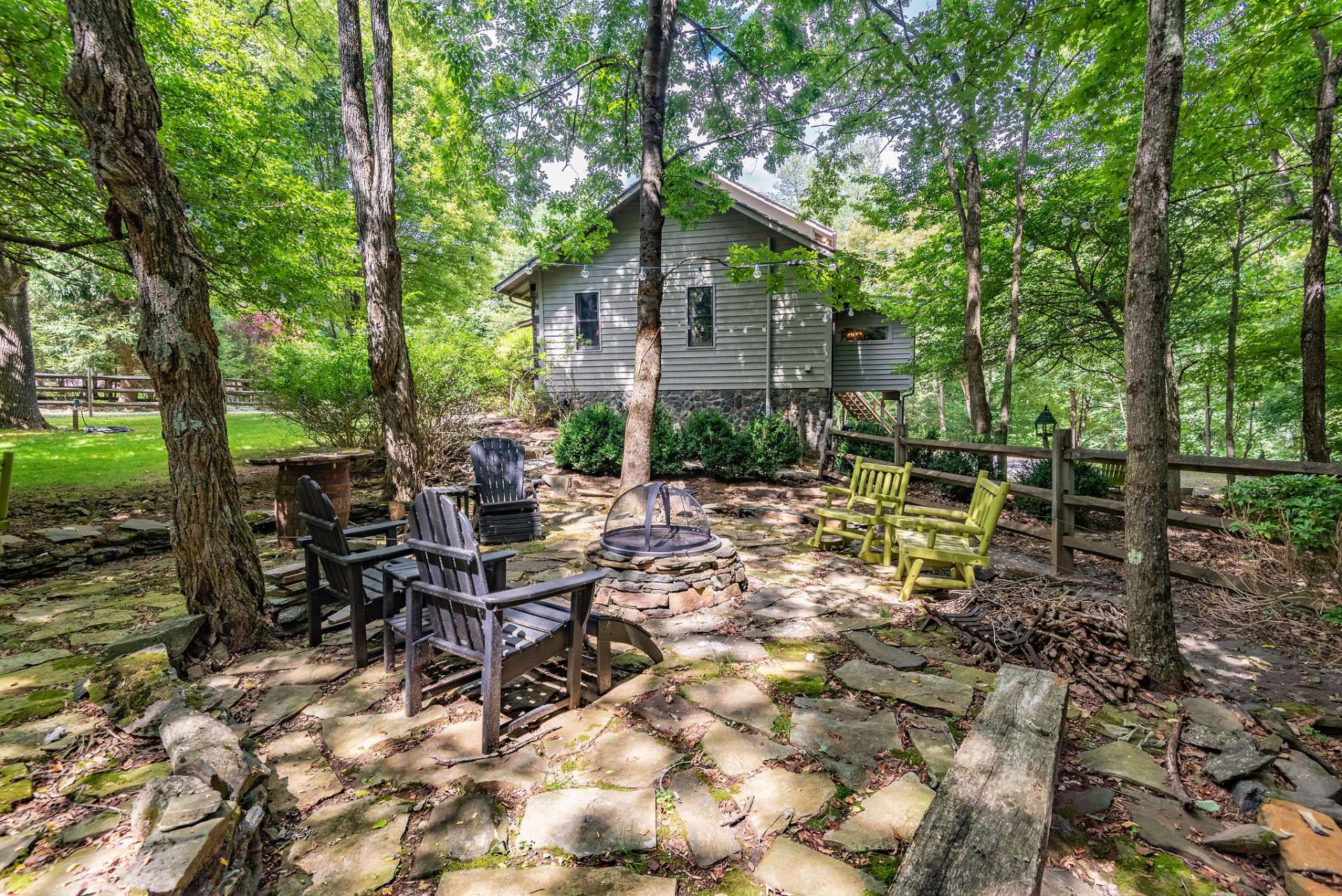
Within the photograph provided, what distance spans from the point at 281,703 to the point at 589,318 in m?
11.8

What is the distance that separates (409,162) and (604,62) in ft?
33.0

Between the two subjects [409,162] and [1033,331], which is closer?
[1033,331]

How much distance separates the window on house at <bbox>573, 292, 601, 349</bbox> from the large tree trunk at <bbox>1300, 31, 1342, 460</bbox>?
464 inches

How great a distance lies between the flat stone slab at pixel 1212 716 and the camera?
8.10ft

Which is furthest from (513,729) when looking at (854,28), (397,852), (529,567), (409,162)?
(409,162)

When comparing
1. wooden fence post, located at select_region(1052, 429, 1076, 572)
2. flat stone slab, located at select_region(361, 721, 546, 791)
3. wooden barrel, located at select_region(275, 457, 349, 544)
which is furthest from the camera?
wooden barrel, located at select_region(275, 457, 349, 544)

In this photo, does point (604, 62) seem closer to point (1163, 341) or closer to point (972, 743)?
point (1163, 341)

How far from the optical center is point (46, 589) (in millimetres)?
4102

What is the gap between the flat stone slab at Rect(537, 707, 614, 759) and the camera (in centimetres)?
236

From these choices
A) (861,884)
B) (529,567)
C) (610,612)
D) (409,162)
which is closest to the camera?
(861,884)

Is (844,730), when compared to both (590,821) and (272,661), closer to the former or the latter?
(590,821)

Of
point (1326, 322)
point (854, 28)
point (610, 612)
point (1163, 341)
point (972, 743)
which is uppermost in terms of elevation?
point (854, 28)

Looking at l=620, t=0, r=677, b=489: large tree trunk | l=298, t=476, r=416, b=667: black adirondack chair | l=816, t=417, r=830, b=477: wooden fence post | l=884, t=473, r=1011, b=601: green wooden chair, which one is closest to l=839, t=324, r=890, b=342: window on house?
l=816, t=417, r=830, b=477: wooden fence post

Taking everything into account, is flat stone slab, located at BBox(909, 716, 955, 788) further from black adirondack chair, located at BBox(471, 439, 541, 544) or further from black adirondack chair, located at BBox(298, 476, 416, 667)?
black adirondack chair, located at BBox(471, 439, 541, 544)
